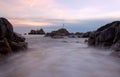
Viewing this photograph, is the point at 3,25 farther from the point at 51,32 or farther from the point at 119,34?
the point at 51,32

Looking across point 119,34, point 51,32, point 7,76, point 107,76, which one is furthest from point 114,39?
point 51,32

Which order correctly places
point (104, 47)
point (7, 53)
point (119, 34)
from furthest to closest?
point (104, 47) → point (119, 34) → point (7, 53)

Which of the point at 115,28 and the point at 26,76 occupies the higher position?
the point at 115,28

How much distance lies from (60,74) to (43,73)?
50.0 inches

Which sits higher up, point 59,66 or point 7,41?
point 7,41

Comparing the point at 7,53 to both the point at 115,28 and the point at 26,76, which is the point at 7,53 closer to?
the point at 26,76

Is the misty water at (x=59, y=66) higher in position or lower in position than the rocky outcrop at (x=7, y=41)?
lower

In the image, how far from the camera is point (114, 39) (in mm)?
38000

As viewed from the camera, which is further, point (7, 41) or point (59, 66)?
point (7, 41)

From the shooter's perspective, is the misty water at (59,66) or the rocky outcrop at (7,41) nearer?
the misty water at (59,66)

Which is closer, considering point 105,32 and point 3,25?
point 3,25

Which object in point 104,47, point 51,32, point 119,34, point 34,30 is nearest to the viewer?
point 119,34

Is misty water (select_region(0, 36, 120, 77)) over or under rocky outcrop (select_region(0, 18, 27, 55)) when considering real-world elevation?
under

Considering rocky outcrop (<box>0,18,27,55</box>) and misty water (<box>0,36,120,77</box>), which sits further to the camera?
rocky outcrop (<box>0,18,27,55</box>)
